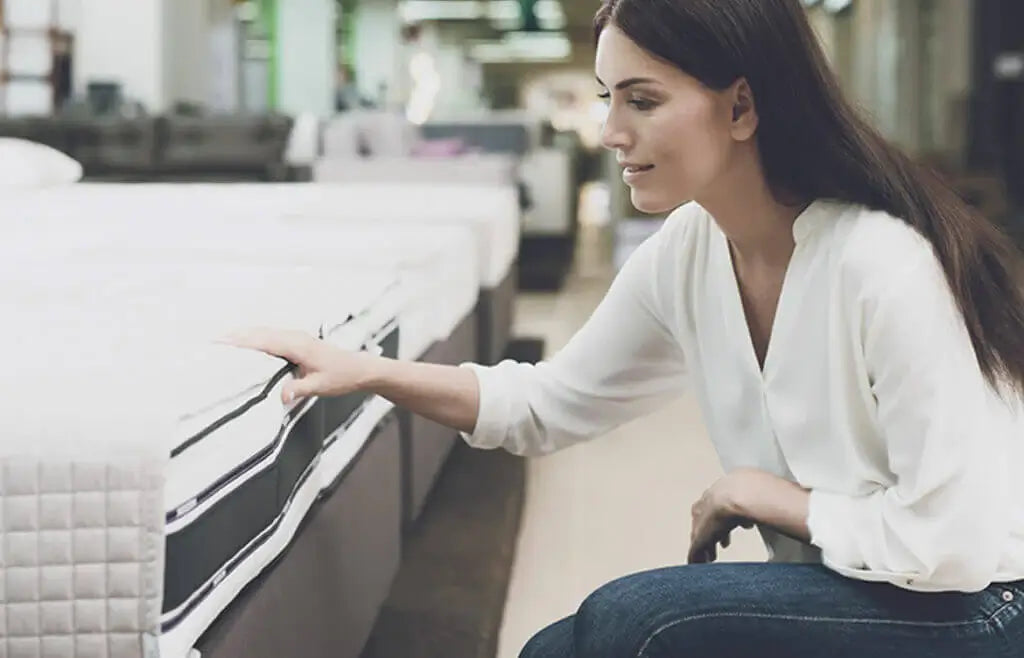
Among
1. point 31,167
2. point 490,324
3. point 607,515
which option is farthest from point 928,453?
point 31,167

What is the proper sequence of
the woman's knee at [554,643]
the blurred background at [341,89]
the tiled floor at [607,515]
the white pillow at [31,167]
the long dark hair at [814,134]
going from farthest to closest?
the blurred background at [341,89]
the white pillow at [31,167]
the tiled floor at [607,515]
the woman's knee at [554,643]
the long dark hair at [814,134]

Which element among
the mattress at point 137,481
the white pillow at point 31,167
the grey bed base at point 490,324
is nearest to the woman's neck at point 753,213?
the mattress at point 137,481

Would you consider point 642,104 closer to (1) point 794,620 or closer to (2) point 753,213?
(2) point 753,213

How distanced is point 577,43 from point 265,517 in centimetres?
2690

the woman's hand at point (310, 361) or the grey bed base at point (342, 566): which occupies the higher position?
the woman's hand at point (310, 361)

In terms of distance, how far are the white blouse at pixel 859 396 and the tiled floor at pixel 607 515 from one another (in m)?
0.69

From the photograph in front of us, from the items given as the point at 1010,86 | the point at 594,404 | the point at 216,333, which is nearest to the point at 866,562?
the point at 594,404

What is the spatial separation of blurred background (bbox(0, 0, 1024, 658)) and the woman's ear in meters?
0.11

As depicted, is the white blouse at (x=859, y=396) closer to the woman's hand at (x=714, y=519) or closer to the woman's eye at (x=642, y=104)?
the woman's hand at (x=714, y=519)

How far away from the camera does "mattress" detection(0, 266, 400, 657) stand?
0.77 m

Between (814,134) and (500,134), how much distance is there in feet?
21.2

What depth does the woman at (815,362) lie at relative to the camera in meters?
1.03

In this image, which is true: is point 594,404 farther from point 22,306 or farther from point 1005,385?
point 22,306

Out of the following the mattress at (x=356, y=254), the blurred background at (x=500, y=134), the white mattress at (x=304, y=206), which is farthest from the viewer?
the white mattress at (x=304, y=206)
